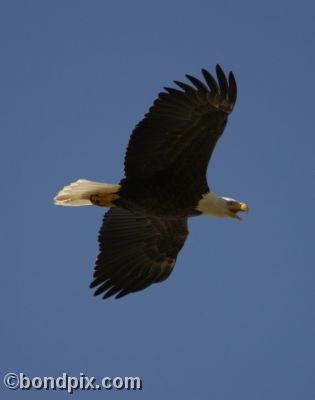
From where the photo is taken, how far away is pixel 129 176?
41.9 ft

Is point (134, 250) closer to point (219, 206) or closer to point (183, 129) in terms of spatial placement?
point (219, 206)

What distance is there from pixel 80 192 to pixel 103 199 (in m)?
0.34

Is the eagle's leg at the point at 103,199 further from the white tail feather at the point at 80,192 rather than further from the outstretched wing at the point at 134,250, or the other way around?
the outstretched wing at the point at 134,250

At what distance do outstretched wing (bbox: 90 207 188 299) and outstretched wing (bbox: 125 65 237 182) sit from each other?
103 cm

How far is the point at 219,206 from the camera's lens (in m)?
13.1

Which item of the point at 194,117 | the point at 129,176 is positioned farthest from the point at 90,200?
the point at 194,117

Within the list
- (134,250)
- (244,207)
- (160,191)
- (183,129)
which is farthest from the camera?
(134,250)

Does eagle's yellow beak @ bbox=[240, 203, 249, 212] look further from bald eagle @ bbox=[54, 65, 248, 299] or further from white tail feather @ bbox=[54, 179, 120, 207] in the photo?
white tail feather @ bbox=[54, 179, 120, 207]

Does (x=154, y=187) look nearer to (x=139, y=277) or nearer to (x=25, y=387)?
(x=139, y=277)

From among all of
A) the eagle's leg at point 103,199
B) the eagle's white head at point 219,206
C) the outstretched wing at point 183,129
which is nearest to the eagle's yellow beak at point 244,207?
the eagle's white head at point 219,206

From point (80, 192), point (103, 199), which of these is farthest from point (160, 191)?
point (80, 192)

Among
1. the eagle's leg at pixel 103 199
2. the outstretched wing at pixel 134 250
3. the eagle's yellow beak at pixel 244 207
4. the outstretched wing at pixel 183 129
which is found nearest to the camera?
the outstretched wing at pixel 183 129

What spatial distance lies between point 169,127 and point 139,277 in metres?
2.07

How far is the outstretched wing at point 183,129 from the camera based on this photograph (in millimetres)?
12320
